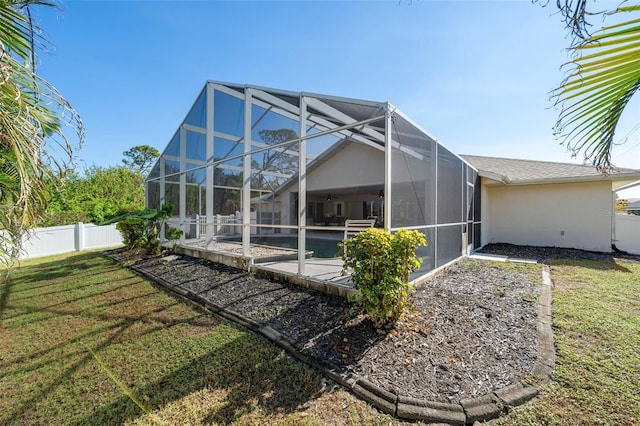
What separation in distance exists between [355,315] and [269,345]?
129 centimetres

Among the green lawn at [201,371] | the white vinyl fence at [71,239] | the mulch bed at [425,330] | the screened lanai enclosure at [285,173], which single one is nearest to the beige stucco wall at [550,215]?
the screened lanai enclosure at [285,173]

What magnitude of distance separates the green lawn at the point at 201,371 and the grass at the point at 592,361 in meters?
0.01

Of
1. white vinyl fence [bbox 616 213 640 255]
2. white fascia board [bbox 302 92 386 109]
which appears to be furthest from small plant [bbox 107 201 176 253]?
white vinyl fence [bbox 616 213 640 255]

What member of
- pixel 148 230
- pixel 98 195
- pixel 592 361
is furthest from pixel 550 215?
pixel 98 195

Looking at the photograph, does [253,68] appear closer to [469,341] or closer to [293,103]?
[293,103]

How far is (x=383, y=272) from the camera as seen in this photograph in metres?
3.29

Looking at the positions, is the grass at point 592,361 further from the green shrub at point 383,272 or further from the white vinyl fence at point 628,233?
the white vinyl fence at point 628,233

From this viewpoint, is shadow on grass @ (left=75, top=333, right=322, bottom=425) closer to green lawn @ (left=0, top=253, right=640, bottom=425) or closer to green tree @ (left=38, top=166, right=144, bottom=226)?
green lawn @ (left=0, top=253, right=640, bottom=425)

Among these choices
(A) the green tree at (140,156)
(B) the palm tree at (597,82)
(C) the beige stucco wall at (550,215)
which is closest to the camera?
(B) the palm tree at (597,82)

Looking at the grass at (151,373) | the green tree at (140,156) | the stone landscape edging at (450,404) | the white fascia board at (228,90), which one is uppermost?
the green tree at (140,156)

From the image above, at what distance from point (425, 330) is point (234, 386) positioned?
2.39 metres

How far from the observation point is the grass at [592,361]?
6.93 feet

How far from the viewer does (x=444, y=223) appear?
6.21 metres

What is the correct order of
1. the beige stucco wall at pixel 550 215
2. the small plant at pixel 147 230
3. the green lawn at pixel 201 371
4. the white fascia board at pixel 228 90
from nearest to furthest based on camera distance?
the green lawn at pixel 201 371, the white fascia board at pixel 228 90, the small plant at pixel 147 230, the beige stucco wall at pixel 550 215
